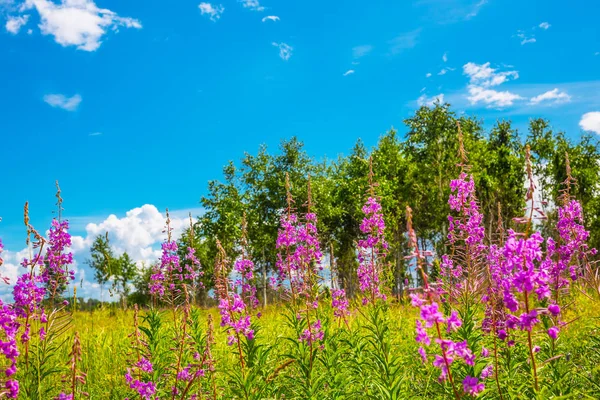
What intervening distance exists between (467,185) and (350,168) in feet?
115

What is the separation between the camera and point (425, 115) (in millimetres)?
35812

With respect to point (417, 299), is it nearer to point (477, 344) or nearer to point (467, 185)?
point (477, 344)

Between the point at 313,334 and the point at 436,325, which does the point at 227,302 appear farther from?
the point at 436,325

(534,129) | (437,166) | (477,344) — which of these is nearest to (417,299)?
(477,344)

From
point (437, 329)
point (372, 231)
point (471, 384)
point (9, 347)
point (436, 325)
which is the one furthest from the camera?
point (372, 231)

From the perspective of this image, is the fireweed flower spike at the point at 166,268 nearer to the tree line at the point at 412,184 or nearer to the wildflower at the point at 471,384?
the wildflower at the point at 471,384

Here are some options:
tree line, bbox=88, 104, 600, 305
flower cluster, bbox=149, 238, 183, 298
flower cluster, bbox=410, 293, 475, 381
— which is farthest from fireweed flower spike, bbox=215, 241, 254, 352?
tree line, bbox=88, 104, 600, 305

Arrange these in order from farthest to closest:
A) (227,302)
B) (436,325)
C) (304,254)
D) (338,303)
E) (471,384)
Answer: (338,303), (304,254), (227,302), (471,384), (436,325)

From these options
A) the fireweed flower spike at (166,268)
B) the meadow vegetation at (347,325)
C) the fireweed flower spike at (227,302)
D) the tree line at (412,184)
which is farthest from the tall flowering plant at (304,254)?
the tree line at (412,184)

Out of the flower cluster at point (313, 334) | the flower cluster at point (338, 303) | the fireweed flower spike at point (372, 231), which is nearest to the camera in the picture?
the flower cluster at point (313, 334)

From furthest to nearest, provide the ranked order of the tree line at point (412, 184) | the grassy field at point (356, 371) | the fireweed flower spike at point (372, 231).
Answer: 1. the tree line at point (412, 184)
2. the fireweed flower spike at point (372, 231)
3. the grassy field at point (356, 371)

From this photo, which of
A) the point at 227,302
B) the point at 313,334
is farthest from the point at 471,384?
the point at 313,334

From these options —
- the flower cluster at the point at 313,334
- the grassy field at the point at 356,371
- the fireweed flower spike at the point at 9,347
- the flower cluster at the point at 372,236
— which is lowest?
the grassy field at the point at 356,371

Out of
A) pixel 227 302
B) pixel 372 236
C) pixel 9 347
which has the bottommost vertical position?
pixel 9 347
